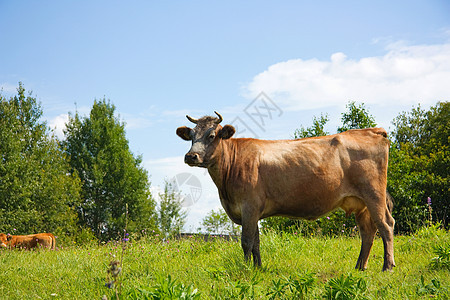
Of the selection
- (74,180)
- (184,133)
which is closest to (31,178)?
(74,180)

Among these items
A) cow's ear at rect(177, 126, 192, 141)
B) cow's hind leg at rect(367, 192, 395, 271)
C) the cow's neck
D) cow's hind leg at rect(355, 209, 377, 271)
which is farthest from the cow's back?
cow's ear at rect(177, 126, 192, 141)

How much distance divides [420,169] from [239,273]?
24870mm

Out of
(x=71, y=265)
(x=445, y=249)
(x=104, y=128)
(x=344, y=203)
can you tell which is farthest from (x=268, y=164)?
(x=104, y=128)

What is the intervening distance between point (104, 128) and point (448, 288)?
107 ft

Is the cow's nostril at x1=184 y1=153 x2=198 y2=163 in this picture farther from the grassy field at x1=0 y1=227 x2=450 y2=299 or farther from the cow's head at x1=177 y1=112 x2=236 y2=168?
the grassy field at x1=0 y1=227 x2=450 y2=299

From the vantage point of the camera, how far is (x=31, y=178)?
27.9 metres

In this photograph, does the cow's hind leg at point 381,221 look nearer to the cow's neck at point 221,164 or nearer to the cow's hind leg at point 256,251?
the cow's hind leg at point 256,251

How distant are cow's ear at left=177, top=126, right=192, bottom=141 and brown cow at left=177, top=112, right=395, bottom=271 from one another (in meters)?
0.02

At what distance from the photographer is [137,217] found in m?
32.9

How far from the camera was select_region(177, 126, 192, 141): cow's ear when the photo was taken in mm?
7281

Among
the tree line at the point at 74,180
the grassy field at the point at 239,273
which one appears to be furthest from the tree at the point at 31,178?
the grassy field at the point at 239,273

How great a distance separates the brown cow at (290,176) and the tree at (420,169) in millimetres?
4488

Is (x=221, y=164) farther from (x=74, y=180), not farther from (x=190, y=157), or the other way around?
(x=74, y=180)

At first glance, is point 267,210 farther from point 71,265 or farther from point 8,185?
point 8,185
